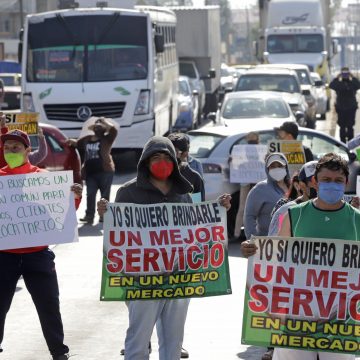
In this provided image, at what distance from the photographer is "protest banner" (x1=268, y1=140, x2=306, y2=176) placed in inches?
586

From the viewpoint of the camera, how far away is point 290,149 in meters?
14.9

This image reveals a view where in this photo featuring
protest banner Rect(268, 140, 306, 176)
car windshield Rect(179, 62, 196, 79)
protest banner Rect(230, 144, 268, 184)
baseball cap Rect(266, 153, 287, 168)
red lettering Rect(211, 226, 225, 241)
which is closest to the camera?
red lettering Rect(211, 226, 225, 241)

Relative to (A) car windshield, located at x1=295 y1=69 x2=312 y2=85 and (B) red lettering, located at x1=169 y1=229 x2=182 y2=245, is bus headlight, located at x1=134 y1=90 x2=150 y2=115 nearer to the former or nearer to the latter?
(A) car windshield, located at x1=295 y1=69 x2=312 y2=85

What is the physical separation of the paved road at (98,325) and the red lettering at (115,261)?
5.55 feet

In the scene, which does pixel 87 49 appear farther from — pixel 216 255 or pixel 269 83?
pixel 216 255

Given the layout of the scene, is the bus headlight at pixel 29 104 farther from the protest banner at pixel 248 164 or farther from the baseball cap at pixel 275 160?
the baseball cap at pixel 275 160

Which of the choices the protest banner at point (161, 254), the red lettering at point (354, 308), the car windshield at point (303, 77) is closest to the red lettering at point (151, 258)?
the protest banner at point (161, 254)

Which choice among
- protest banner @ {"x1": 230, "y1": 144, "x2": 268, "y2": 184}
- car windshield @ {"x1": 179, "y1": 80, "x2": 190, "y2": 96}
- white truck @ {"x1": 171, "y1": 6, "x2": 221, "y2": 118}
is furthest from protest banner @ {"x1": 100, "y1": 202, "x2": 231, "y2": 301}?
white truck @ {"x1": 171, "y1": 6, "x2": 221, "y2": 118}

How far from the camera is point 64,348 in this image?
9211 mm

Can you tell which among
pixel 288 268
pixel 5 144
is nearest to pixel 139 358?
pixel 288 268

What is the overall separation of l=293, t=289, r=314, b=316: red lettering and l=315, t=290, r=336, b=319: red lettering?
4 cm

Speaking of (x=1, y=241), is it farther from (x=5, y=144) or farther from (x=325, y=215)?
(x=325, y=215)

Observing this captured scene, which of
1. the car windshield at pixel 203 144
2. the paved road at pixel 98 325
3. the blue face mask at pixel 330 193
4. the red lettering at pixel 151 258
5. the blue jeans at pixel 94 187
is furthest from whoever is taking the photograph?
the blue jeans at pixel 94 187

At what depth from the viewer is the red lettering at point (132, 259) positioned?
8.25 meters
